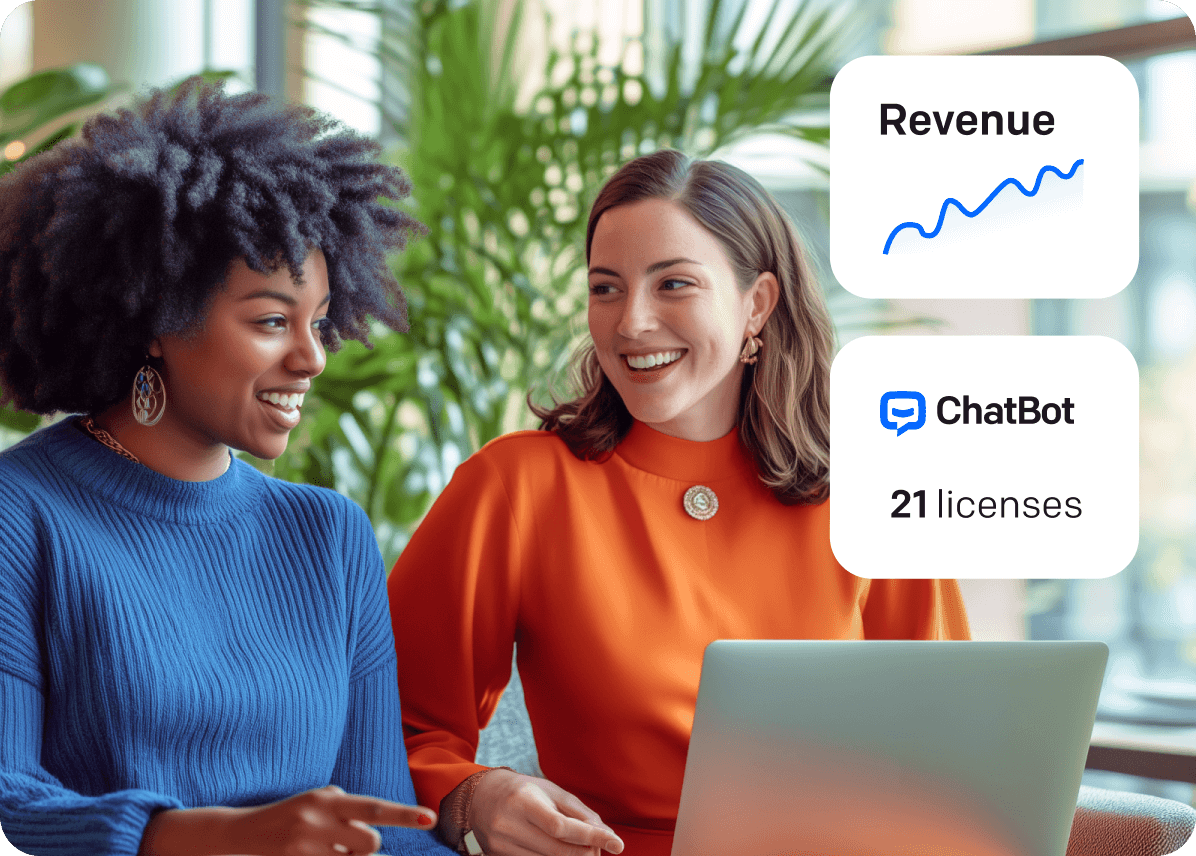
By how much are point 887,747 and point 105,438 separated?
711mm

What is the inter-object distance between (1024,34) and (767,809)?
0.95 m

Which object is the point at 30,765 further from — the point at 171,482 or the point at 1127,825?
the point at 1127,825

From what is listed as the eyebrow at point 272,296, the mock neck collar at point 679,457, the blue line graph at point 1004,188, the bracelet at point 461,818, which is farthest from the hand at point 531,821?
the blue line graph at point 1004,188

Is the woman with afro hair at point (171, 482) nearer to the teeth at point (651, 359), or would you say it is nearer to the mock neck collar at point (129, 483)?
the mock neck collar at point (129, 483)

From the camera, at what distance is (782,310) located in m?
1.25

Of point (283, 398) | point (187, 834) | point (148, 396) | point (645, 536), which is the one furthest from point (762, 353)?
point (187, 834)

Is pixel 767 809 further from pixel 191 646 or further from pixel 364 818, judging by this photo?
pixel 191 646

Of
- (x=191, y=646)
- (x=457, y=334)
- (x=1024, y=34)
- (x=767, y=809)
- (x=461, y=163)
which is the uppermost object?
(x=1024, y=34)

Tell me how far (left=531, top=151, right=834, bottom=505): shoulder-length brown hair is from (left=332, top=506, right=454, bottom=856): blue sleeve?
281mm

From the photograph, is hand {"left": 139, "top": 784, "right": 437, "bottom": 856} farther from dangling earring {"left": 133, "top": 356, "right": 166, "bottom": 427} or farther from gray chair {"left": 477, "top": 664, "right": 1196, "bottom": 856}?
gray chair {"left": 477, "top": 664, "right": 1196, "bottom": 856}

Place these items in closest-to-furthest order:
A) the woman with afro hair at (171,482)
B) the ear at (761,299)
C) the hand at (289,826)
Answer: the hand at (289,826) < the woman with afro hair at (171,482) < the ear at (761,299)

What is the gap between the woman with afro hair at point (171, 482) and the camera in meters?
0.83

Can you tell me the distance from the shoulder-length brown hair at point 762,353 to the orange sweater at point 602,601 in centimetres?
3

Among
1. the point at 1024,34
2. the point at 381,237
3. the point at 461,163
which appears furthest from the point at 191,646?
the point at 1024,34
